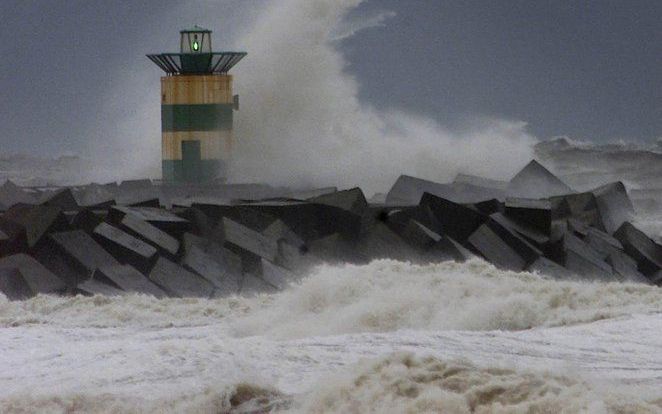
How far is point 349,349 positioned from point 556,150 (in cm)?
2165

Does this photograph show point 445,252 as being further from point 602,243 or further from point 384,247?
point 602,243

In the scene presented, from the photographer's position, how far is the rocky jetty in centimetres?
970

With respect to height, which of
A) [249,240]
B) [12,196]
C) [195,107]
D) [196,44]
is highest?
[196,44]

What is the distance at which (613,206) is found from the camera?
13.4m

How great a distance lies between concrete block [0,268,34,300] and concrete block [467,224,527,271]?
10.3 ft

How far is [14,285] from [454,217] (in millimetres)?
3333

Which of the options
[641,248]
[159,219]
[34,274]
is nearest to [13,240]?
[34,274]

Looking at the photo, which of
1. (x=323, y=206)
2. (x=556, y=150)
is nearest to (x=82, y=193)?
(x=323, y=206)

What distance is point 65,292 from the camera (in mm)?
9359

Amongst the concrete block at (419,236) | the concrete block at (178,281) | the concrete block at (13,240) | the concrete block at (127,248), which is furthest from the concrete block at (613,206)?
the concrete block at (13,240)

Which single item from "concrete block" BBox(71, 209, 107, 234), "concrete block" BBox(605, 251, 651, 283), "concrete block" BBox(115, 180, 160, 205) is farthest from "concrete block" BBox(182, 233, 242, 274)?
"concrete block" BBox(605, 251, 651, 283)

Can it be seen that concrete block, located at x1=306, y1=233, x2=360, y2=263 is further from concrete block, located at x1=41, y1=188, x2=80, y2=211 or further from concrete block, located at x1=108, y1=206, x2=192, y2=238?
concrete block, located at x1=41, y1=188, x2=80, y2=211

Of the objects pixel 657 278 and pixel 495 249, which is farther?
pixel 657 278

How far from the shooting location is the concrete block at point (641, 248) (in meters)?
11.4
